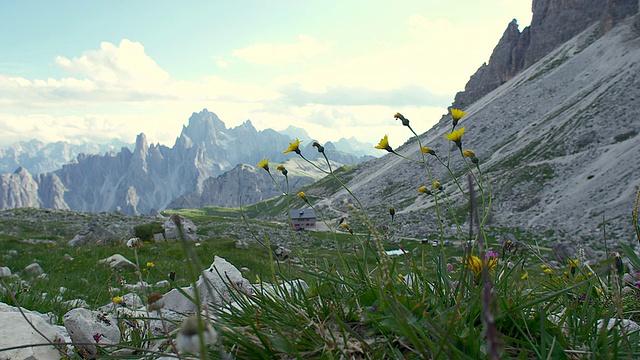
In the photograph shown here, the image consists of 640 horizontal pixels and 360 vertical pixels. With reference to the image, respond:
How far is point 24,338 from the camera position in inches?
A: 154

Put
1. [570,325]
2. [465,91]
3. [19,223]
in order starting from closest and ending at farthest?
1. [570,325]
2. [19,223]
3. [465,91]

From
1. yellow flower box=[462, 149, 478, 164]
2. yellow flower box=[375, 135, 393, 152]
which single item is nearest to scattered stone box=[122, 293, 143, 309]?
yellow flower box=[375, 135, 393, 152]

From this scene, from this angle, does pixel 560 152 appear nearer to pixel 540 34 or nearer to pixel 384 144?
pixel 384 144

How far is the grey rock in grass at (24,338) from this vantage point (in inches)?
144

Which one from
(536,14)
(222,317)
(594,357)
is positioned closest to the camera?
(594,357)

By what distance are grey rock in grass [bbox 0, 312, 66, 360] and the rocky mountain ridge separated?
21.6 meters

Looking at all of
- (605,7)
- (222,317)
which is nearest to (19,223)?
(222,317)

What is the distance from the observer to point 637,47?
9388 cm

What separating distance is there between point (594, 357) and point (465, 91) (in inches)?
7243

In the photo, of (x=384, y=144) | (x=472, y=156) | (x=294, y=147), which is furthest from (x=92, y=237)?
(x=472, y=156)

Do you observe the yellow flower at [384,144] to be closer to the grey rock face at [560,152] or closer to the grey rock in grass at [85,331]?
the grey rock in grass at [85,331]

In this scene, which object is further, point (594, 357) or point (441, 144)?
point (441, 144)

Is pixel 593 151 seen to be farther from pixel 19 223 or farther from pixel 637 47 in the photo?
pixel 19 223

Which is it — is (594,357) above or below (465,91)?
below
